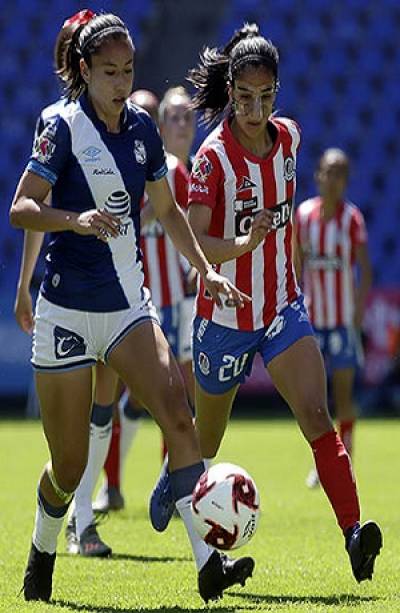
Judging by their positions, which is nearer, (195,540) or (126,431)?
(195,540)

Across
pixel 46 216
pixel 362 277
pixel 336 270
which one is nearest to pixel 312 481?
pixel 362 277

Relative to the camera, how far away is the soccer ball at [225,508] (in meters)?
5.31

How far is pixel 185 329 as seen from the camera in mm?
9414

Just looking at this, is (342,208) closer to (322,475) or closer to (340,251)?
(340,251)

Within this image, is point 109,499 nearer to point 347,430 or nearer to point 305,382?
point 347,430

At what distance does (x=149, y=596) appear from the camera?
5.91 meters

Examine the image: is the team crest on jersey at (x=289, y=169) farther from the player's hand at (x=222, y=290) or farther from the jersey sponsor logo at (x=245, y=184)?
the player's hand at (x=222, y=290)

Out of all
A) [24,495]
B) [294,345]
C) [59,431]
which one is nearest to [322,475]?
[294,345]

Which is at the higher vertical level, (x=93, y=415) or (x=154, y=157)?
(x=154, y=157)

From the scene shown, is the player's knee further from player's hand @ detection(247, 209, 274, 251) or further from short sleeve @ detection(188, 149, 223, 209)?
short sleeve @ detection(188, 149, 223, 209)

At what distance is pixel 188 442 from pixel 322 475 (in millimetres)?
777

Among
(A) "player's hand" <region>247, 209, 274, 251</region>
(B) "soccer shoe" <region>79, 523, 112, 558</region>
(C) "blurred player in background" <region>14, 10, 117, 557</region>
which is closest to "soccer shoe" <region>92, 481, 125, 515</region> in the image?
(C) "blurred player in background" <region>14, 10, 117, 557</region>

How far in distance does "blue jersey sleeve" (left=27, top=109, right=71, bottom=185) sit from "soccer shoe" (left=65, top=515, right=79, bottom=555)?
8.18ft

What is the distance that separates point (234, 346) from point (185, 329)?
117 inches
